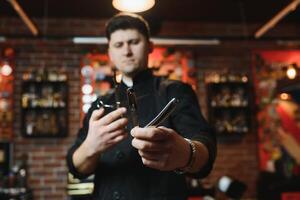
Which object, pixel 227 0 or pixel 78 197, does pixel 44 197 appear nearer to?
pixel 78 197

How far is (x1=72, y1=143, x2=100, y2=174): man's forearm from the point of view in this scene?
105 cm

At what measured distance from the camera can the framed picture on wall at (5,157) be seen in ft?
14.1

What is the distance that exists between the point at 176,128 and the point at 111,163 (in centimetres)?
26

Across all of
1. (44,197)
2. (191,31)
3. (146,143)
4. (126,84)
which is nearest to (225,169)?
(191,31)

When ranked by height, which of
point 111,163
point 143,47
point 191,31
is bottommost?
point 111,163

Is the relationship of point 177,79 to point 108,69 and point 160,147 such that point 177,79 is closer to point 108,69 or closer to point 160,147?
point 108,69

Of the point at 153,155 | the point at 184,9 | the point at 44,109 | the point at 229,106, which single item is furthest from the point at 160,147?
the point at 184,9

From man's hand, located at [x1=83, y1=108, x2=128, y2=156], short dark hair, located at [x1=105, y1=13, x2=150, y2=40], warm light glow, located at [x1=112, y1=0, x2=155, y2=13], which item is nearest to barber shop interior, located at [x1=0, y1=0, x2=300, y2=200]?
warm light glow, located at [x1=112, y1=0, x2=155, y2=13]

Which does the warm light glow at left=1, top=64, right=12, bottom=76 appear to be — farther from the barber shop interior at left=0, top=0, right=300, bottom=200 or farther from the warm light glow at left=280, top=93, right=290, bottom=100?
the warm light glow at left=280, top=93, right=290, bottom=100

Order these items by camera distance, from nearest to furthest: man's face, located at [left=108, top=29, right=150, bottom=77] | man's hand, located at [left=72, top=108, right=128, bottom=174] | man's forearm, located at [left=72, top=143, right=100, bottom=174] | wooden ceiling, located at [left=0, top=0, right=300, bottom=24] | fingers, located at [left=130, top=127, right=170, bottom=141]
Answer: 1. fingers, located at [left=130, top=127, right=170, bottom=141]
2. man's hand, located at [left=72, top=108, right=128, bottom=174]
3. man's forearm, located at [left=72, top=143, right=100, bottom=174]
4. man's face, located at [left=108, top=29, right=150, bottom=77]
5. wooden ceiling, located at [left=0, top=0, right=300, bottom=24]

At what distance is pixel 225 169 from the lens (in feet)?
15.9

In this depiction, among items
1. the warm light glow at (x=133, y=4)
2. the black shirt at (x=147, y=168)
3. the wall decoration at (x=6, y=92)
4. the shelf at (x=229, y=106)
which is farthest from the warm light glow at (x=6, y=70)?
the black shirt at (x=147, y=168)

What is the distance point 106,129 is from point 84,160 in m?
0.28

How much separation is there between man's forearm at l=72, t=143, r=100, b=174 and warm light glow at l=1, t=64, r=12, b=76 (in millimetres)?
3834
